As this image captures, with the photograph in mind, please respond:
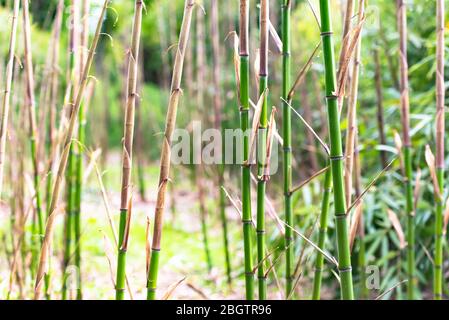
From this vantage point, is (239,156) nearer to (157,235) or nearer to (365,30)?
(157,235)

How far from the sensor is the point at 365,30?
2.17m

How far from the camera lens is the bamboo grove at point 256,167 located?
2.39 feet

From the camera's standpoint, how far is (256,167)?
0.90 metres

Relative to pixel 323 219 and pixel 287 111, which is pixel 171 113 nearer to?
pixel 287 111

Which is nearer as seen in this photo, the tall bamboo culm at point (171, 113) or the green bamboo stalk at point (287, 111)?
the tall bamboo culm at point (171, 113)

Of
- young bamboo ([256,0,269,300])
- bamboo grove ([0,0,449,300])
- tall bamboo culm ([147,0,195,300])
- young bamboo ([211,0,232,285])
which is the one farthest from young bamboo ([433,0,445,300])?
young bamboo ([211,0,232,285])

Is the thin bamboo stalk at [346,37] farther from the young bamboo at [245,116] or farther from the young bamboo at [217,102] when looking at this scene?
the young bamboo at [217,102]

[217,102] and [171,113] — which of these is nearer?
[171,113]

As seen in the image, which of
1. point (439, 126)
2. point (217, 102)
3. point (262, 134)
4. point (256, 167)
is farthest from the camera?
point (217, 102)

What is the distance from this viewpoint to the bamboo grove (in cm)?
73

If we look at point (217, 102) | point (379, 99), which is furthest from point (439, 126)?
point (217, 102)

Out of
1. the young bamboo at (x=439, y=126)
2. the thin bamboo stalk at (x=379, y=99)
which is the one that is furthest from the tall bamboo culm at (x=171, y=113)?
the thin bamboo stalk at (x=379, y=99)
